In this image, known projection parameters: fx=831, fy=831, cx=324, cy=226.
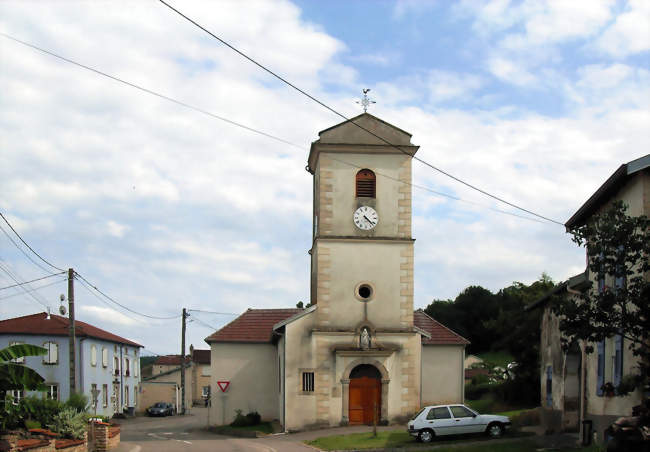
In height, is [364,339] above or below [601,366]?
below

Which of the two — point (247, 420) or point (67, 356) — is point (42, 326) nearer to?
point (67, 356)

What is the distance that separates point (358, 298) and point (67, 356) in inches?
1019

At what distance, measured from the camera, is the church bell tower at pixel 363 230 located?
33438mm

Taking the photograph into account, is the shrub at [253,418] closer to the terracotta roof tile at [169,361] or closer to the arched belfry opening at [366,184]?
the arched belfry opening at [366,184]

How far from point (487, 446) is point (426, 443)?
132 inches

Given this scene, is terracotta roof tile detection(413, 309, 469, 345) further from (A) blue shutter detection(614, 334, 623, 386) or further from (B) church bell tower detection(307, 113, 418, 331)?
(A) blue shutter detection(614, 334, 623, 386)

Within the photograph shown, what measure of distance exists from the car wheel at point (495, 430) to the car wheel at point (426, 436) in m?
1.77

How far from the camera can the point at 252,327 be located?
41.3 metres

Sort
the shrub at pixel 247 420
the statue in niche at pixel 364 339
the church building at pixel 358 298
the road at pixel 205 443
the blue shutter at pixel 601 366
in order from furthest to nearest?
the shrub at pixel 247 420, the statue in niche at pixel 364 339, the church building at pixel 358 298, the road at pixel 205 443, the blue shutter at pixel 601 366

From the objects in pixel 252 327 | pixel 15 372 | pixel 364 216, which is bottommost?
pixel 252 327

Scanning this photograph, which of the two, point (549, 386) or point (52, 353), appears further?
point (52, 353)

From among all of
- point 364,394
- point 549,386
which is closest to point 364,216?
point 364,394

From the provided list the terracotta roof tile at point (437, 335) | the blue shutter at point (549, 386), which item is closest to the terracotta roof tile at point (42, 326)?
the terracotta roof tile at point (437, 335)

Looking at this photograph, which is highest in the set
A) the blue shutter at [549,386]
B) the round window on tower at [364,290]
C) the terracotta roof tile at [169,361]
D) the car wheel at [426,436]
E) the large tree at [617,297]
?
the large tree at [617,297]
